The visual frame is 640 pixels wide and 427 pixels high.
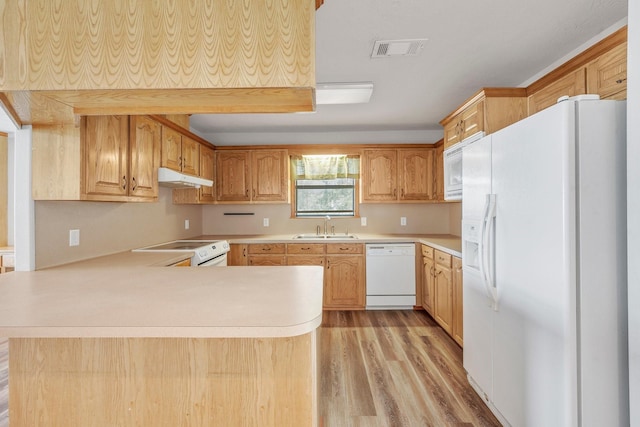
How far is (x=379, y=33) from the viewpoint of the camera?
1.99 metres

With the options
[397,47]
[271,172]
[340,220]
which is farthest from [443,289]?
[271,172]

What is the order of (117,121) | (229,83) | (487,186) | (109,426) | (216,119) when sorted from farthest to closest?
(216,119)
(117,121)
(487,186)
(109,426)
(229,83)

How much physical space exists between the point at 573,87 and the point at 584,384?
1711 millimetres

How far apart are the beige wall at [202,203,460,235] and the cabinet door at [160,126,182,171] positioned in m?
1.45

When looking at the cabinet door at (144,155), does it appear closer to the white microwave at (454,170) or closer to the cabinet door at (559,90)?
the white microwave at (454,170)

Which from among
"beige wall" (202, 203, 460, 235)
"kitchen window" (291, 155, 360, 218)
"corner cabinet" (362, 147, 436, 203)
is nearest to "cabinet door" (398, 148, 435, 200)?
"corner cabinet" (362, 147, 436, 203)

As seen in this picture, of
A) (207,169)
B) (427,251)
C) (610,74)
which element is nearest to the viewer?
(610,74)

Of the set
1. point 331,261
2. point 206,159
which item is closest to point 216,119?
point 206,159

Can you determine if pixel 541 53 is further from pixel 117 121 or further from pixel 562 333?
pixel 117 121

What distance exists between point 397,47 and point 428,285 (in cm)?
248

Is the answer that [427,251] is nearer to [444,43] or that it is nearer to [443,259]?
[443,259]

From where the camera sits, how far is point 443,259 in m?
3.06

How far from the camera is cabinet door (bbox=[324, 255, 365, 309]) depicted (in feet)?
12.4

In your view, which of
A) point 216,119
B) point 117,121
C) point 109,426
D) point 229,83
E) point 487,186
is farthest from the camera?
point 216,119
